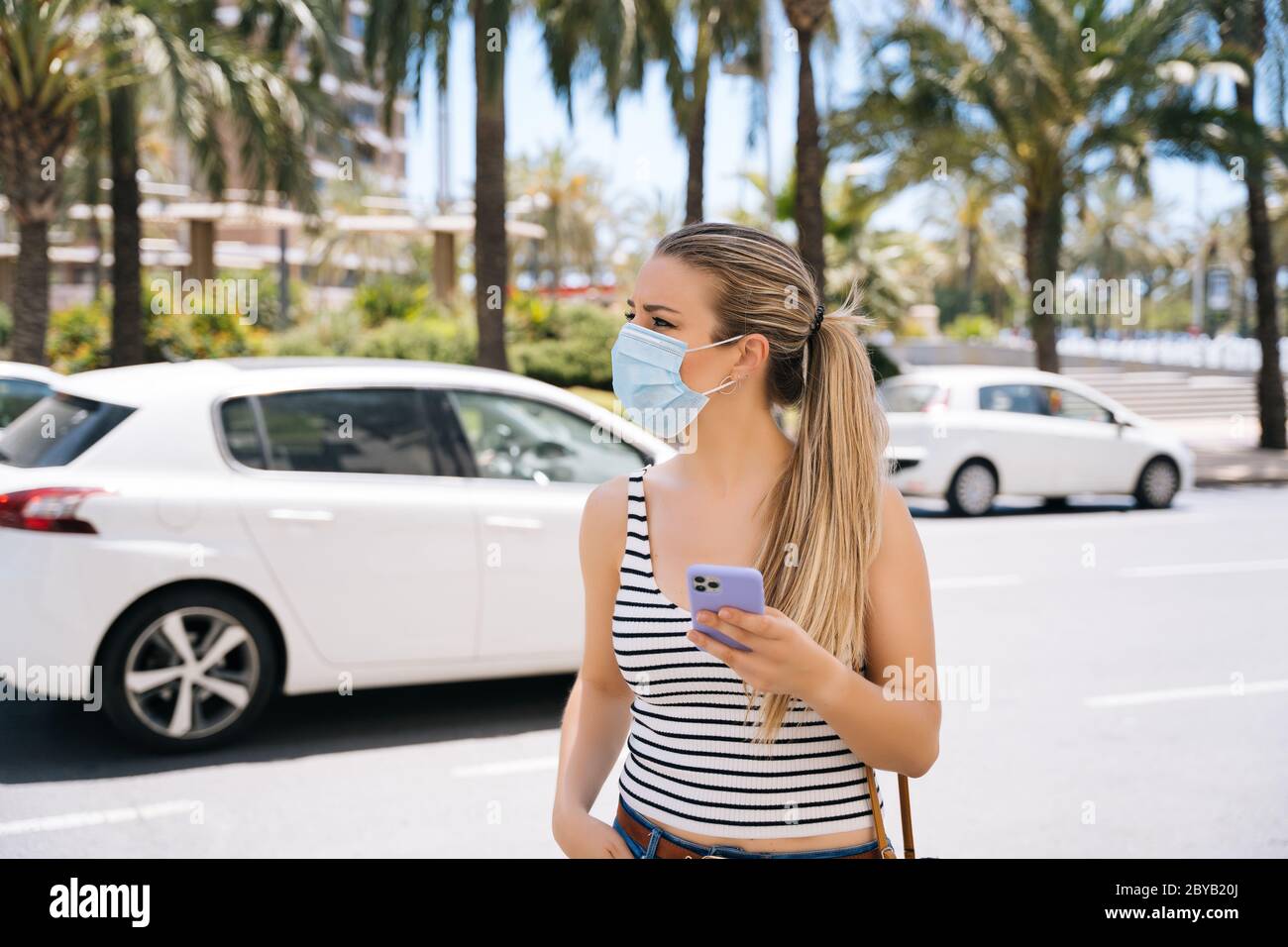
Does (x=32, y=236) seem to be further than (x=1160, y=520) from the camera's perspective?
Yes

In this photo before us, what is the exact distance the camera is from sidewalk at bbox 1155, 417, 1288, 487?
18.3m

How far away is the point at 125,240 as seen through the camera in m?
18.3

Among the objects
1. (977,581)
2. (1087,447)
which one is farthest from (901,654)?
(1087,447)

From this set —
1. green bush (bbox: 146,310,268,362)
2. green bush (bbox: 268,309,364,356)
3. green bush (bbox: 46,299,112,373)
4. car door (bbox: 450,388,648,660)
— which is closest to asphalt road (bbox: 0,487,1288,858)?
car door (bbox: 450,388,648,660)

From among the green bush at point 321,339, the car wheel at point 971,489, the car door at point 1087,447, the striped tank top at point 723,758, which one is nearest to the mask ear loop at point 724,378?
the striped tank top at point 723,758

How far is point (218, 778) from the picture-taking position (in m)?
4.98

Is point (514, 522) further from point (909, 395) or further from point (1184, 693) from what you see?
point (909, 395)

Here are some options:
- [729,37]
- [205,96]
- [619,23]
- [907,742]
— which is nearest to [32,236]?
[205,96]

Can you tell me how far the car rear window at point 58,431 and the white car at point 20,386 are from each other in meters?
4.64

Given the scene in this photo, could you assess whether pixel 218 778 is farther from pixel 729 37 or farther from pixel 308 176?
pixel 729 37

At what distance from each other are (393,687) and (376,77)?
14.0 m

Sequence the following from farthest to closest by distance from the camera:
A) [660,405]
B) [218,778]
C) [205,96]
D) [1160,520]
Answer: [205,96]
[1160,520]
[218,778]
[660,405]

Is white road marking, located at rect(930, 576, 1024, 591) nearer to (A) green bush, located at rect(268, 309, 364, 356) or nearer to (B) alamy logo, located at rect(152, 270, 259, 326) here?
(B) alamy logo, located at rect(152, 270, 259, 326)

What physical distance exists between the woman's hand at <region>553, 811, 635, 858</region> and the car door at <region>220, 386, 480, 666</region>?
3512mm
